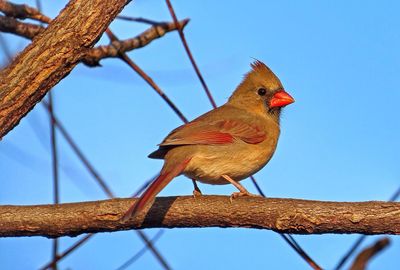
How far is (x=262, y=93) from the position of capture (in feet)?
Answer: 13.8

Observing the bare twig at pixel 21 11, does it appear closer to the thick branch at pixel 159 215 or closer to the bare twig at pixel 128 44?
the bare twig at pixel 128 44

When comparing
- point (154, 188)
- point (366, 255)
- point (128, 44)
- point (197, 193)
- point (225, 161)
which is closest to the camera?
point (366, 255)

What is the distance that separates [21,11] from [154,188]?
1.96 metres

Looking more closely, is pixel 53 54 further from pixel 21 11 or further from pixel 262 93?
pixel 262 93

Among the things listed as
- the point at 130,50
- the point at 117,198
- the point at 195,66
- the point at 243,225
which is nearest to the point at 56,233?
the point at 117,198

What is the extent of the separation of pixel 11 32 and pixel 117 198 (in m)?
1.82

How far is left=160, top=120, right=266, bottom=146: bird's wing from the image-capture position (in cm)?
331

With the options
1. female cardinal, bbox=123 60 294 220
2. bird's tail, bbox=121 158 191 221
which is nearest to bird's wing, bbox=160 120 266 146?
female cardinal, bbox=123 60 294 220

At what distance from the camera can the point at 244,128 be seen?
12.2ft

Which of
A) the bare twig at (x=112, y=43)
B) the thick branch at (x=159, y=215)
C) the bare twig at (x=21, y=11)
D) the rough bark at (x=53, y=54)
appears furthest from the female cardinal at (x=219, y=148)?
the bare twig at (x=21, y=11)

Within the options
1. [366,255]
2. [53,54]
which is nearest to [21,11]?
[53,54]

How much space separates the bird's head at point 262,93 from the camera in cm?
416

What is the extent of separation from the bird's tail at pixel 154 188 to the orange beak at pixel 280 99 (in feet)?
3.54

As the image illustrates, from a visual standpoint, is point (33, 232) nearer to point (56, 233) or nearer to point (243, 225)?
point (56, 233)
